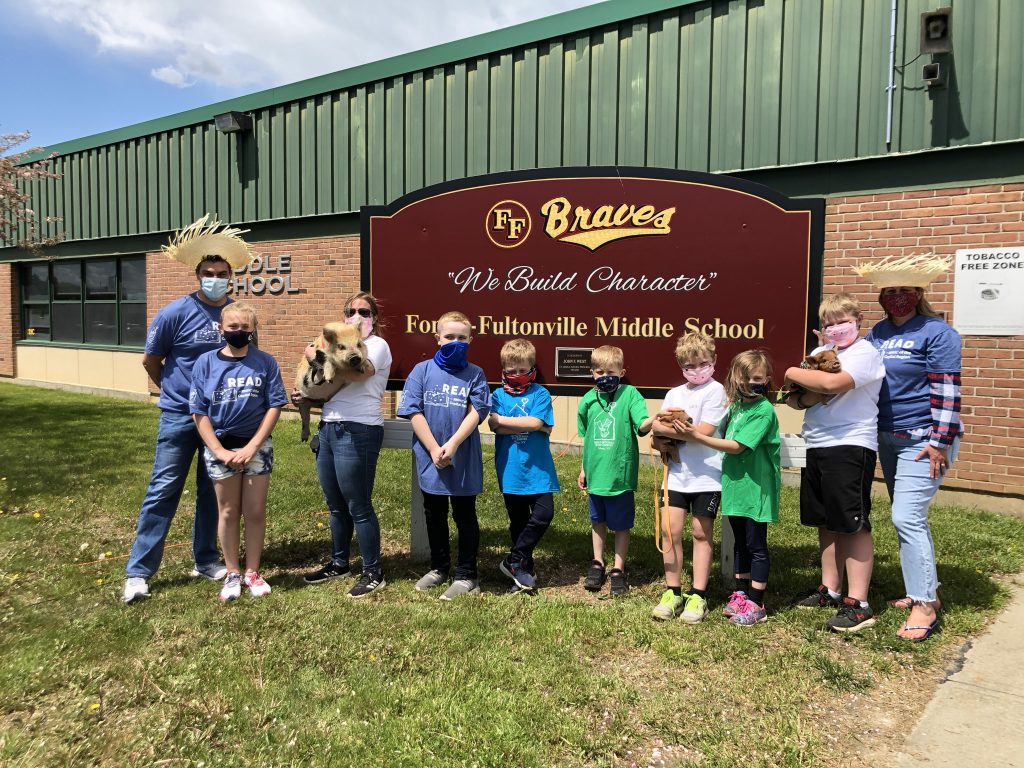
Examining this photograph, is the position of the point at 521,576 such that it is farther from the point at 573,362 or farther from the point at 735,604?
the point at 573,362

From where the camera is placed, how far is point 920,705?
2.84 m

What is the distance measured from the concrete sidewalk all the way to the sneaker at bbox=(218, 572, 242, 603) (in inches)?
129

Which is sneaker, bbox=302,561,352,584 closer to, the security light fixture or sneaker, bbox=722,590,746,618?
sneaker, bbox=722,590,746,618

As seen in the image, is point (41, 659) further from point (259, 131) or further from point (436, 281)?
point (259, 131)

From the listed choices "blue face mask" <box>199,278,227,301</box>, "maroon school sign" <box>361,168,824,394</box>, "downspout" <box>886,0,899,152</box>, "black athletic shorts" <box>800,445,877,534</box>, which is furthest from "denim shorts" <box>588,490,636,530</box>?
"downspout" <box>886,0,899,152</box>

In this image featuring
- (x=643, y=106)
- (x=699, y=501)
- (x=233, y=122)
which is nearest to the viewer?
(x=699, y=501)

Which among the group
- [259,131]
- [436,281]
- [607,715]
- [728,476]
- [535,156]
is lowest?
[607,715]

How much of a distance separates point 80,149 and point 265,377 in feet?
42.1

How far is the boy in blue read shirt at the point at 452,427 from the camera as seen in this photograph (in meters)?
3.88

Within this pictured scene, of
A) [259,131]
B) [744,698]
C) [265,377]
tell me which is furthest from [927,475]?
[259,131]

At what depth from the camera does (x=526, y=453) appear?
156 inches

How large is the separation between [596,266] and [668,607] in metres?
2.14

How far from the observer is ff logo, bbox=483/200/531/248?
4.51 m

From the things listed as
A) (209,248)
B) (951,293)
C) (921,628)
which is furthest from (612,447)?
(951,293)
